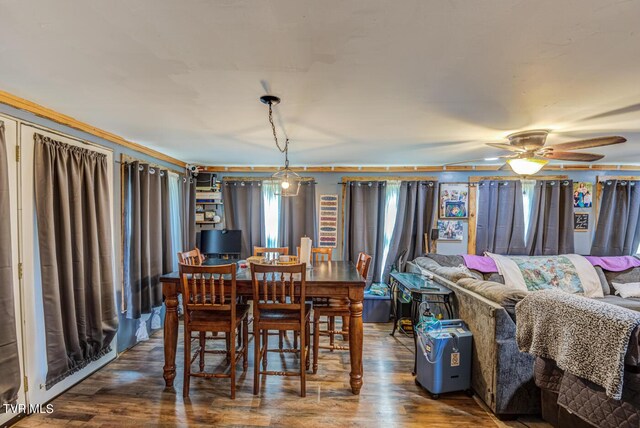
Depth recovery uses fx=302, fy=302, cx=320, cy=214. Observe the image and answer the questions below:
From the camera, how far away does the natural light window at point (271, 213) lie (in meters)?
4.94

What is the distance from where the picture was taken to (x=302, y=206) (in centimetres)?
488

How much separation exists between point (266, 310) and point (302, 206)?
94.6 inches

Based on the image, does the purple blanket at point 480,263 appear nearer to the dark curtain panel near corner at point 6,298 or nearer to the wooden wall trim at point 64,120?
the wooden wall trim at point 64,120

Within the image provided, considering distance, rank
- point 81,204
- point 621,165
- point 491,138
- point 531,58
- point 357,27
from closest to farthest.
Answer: point 357,27 → point 531,58 → point 81,204 → point 491,138 → point 621,165

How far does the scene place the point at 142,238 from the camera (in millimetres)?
3361

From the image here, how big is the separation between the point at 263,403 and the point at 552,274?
4.07 metres

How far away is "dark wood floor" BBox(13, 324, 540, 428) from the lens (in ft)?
7.25

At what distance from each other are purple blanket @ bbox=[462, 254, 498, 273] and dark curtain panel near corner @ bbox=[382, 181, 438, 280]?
0.68m

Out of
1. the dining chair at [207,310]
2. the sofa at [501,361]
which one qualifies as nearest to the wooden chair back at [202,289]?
the dining chair at [207,310]

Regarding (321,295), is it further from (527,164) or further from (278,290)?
(527,164)

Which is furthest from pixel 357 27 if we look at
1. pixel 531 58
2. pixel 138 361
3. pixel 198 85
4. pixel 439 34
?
pixel 138 361

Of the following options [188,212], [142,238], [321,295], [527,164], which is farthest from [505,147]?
[188,212]

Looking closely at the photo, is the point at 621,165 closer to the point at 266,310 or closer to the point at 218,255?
the point at 266,310

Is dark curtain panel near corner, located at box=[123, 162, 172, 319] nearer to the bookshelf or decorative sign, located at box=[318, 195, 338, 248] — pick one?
the bookshelf
